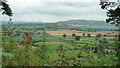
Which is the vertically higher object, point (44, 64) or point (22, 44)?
point (22, 44)

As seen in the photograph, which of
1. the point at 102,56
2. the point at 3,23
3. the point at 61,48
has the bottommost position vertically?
the point at 102,56

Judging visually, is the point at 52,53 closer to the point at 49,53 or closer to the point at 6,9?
the point at 49,53

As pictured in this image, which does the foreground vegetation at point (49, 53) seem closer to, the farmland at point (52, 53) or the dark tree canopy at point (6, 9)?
the farmland at point (52, 53)

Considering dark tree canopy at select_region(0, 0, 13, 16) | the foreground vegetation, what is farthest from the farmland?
dark tree canopy at select_region(0, 0, 13, 16)

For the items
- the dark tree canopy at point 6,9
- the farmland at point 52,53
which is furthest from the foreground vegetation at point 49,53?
the dark tree canopy at point 6,9

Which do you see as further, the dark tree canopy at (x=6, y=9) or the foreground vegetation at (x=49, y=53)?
the dark tree canopy at (x=6, y=9)

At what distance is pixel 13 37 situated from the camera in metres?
5.78

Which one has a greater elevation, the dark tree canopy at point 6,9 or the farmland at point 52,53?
the dark tree canopy at point 6,9

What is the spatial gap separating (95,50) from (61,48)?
111cm

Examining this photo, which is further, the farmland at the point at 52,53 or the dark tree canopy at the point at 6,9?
the dark tree canopy at the point at 6,9

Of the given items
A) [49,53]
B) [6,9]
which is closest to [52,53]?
Answer: [49,53]

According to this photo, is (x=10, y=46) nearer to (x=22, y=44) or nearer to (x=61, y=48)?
(x=22, y=44)

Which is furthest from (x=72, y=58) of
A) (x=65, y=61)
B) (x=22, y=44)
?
(x=22, y=44)

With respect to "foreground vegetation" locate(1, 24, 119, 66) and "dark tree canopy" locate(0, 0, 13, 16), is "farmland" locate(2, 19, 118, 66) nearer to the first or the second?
"foreground vegetation" locate(1, 24, 119, 66)
